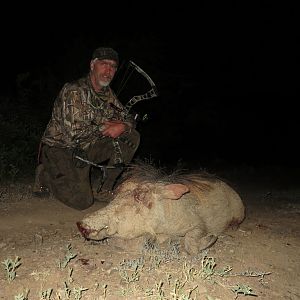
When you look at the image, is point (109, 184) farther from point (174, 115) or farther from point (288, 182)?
point (174, 115)

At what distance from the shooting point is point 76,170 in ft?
17.6

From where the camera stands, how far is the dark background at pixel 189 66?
11.0 meters

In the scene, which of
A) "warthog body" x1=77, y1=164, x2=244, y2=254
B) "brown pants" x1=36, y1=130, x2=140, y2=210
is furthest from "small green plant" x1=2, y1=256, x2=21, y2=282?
"brown pants" x1=36, y1=130, x2=140, y2=210

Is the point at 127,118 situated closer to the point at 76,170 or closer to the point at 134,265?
the point at 76,170

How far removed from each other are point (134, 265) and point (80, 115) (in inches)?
91.3

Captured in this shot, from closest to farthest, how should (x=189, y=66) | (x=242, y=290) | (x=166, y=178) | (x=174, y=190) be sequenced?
(x=242, y=290)
(x=174, y=190)
(x=166, y=178)
(x=189, y=66)

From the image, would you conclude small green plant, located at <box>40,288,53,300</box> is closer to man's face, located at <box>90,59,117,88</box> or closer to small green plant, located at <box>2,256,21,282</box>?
small green plant, located at <box>2,256,21,282</box>

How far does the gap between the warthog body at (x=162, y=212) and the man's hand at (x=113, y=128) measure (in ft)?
2.29

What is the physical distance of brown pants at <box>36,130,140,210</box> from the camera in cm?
532

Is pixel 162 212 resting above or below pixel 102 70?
below

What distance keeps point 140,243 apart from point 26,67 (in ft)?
35.7

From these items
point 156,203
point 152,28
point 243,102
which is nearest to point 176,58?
point 152,28

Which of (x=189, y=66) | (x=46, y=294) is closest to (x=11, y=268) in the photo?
(x=46, y=294)

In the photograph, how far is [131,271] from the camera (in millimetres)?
3439
